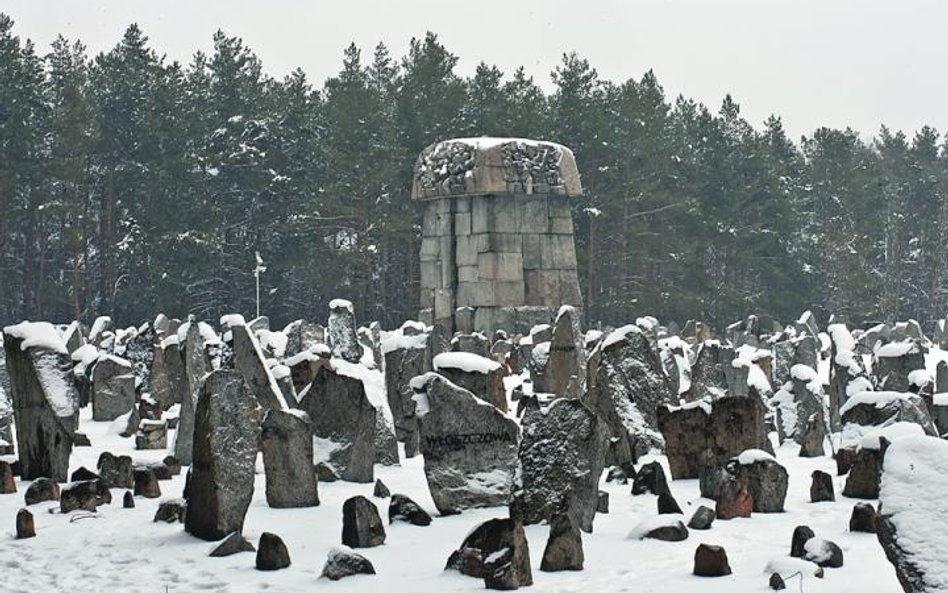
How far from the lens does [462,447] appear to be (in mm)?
8836

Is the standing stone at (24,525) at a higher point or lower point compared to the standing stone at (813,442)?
lower

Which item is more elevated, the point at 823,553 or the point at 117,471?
the point at 117,471

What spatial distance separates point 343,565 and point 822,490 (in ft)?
12.9

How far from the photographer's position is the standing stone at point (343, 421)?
1029 centimetres

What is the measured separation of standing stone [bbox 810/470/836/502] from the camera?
892 cm

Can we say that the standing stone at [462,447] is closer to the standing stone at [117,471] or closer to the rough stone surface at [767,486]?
the rough stone surface at [767,486]

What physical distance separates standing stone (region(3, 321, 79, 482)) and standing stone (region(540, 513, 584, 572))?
16.2ft

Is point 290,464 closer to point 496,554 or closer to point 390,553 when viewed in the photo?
point 390,553

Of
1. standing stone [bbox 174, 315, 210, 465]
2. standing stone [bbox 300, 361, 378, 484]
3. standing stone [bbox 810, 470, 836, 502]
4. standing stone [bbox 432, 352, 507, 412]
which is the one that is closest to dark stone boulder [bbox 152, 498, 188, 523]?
standing stone [bbox 300, 361, 378, 484]

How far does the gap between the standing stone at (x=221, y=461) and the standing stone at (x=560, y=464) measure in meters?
1.76

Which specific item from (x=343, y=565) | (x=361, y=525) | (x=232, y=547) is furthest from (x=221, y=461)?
(x=343, y=565)

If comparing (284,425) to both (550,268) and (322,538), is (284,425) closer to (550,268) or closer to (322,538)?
(322,538)

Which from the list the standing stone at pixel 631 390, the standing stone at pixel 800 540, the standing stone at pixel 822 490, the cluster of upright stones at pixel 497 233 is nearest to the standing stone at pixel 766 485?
the standing stone at pixel 822 490

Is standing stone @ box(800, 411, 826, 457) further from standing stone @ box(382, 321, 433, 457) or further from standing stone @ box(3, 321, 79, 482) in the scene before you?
standing stone @ box(3, 321, 79, 482)
